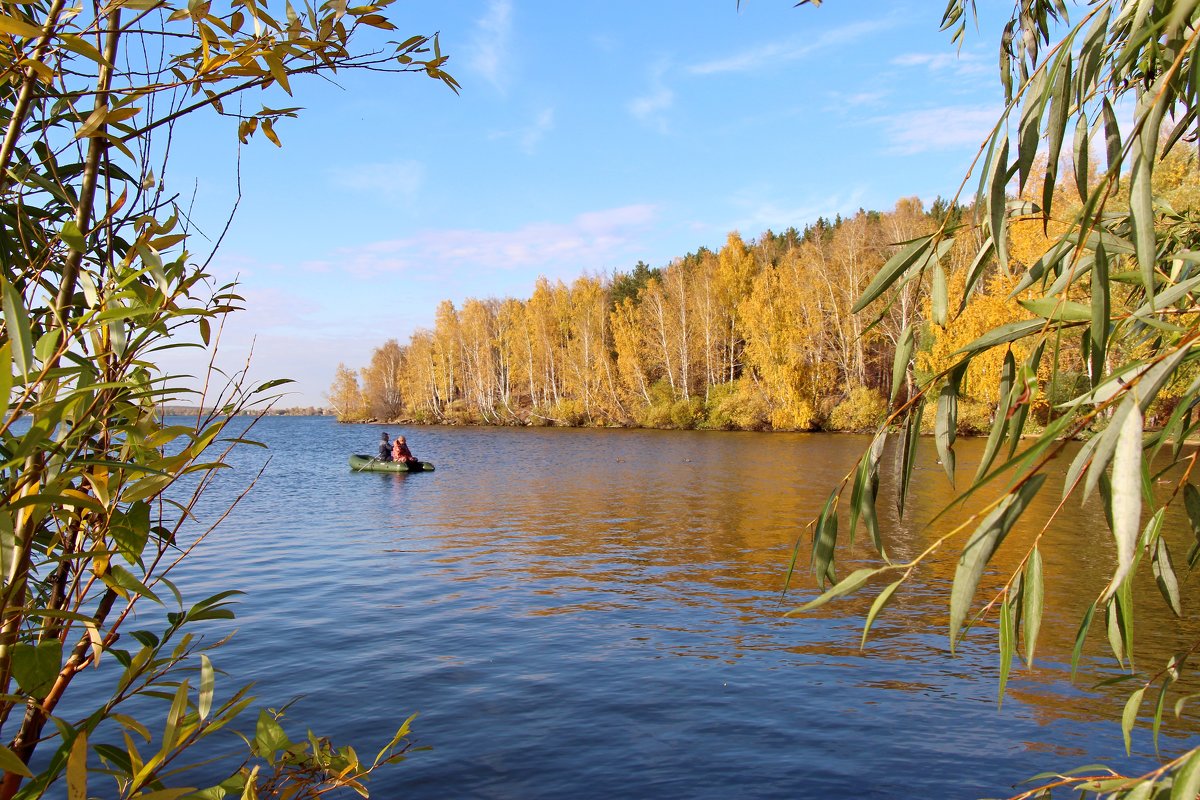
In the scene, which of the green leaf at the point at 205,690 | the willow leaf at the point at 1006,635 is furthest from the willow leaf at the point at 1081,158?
the green leaf at the point at 205,690

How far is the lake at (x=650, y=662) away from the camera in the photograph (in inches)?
221

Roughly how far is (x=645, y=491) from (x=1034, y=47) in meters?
19.0

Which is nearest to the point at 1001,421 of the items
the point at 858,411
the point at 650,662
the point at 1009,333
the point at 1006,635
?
the point at 1009,333

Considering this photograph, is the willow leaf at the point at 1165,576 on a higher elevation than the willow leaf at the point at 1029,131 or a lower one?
lower

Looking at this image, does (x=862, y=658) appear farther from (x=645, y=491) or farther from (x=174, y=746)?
(x=645, y=491)

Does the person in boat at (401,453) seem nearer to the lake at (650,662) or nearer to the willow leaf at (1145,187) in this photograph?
the lake at (650,662)

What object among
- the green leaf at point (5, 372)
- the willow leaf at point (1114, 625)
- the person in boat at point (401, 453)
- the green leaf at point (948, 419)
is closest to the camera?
the green leaf at point (5, 372)

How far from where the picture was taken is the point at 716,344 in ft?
189

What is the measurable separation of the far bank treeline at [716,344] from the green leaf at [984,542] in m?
23.0

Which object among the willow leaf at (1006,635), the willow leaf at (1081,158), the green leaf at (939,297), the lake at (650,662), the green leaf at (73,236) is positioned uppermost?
the willow leaf at (1081,158)

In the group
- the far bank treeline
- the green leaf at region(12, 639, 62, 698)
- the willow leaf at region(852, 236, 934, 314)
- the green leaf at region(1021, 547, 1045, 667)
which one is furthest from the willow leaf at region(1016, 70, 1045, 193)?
the far bank treeline

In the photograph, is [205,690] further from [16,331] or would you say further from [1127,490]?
[1127,490]

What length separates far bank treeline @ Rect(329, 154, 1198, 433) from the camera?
42.3m

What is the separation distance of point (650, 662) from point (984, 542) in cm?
666
